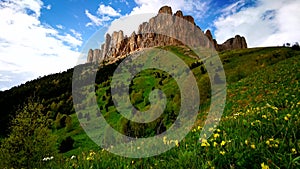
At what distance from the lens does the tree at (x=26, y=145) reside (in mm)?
37250

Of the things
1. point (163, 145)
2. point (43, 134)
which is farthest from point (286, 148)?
point (43, 134)

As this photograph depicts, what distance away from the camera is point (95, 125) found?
227 feet

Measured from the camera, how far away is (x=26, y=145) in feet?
127

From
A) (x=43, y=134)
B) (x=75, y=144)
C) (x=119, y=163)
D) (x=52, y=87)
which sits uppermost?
(x=52, y=87)

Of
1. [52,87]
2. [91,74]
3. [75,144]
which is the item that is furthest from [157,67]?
[75,144]

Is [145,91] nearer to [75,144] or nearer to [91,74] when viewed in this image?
[75,144]

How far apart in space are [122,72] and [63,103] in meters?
39.0

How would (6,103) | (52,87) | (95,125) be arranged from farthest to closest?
(52,87)
(6,103)
(95,125)

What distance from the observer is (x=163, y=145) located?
6.68 m

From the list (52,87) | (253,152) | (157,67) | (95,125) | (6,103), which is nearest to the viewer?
(253,152)

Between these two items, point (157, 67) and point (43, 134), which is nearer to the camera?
point (43, 134)

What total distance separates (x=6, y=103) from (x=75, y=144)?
90.6m

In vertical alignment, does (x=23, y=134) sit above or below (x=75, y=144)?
above

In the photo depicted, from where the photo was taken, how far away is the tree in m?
37.2
